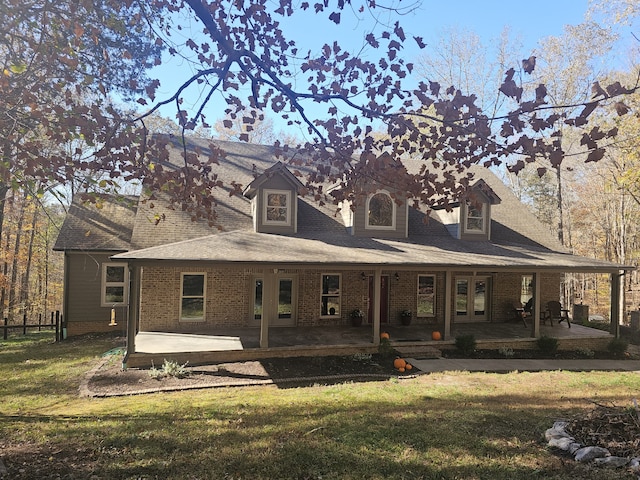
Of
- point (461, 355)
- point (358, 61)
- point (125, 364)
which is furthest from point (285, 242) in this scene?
point (358, 61)

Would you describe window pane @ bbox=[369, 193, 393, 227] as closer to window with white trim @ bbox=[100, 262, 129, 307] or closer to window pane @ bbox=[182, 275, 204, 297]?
window pane @ bbox=[182, 275, 204, 297]

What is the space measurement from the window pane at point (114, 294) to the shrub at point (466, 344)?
12578 mm

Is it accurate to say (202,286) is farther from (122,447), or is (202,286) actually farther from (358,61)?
(358,61)

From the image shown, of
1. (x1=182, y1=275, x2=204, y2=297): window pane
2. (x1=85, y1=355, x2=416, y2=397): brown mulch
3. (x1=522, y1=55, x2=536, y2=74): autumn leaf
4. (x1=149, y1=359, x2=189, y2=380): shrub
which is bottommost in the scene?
(x1=85, y1=355, x2=416, y2=397): brown mulch

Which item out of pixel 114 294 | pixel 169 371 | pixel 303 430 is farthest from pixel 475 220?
pixel 114 294

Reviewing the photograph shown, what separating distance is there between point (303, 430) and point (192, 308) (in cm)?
887

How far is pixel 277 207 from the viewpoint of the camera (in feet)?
46.5

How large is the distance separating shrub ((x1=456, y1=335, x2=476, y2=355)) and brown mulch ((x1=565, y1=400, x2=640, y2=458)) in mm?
6397

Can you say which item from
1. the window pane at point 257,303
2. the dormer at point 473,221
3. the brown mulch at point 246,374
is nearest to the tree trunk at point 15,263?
the window pane at point 257,303

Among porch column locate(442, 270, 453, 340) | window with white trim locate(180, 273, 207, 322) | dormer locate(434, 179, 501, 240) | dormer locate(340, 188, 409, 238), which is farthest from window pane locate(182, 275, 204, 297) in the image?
dormer locate(434, 179, 501, 240)

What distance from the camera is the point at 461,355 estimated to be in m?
12.0

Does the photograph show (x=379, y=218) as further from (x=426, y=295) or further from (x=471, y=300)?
(x=471, y=300)

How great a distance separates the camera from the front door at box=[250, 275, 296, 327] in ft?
45.8

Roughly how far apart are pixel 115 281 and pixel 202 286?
14.5 ft
